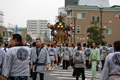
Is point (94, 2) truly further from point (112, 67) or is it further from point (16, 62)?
point (112, 67)

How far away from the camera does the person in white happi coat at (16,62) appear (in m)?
7.43

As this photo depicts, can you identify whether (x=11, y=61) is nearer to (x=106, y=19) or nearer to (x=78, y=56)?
(x=78, y=56)

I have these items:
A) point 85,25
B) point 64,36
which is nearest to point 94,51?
point 64,36

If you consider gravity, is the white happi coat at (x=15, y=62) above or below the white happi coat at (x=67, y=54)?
above

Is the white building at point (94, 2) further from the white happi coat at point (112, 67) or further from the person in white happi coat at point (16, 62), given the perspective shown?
Result: the white happi coat at point (112, 67)

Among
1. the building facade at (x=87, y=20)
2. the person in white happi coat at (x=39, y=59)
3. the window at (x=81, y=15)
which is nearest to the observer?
the person in white happi coat at (x=39, y=59)

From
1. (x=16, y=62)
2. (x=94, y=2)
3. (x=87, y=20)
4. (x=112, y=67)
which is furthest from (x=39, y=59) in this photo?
(x=94, y=2)

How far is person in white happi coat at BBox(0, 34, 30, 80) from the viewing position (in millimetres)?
7430

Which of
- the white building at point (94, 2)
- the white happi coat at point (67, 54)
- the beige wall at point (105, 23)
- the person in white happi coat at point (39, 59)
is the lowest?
the white happi coat at point (67, 54)

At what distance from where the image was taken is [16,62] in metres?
7.58

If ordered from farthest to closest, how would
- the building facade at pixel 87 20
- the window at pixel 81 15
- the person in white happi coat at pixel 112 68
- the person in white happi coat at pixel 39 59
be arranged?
the window at pixel 81 15 < the building facade at pixel 87 20 < the person in white happi coat at pixel 39 59 < the person in white happi coat at pixel 112 68

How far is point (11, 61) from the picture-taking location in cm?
750

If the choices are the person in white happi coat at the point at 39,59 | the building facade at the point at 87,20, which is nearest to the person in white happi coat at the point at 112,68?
the person in white happi coat at the point at 39,59

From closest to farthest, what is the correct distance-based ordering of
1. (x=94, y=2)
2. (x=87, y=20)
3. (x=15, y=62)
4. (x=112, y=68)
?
(x=112, y=68), (x=15, y=62), (x=87, y=20), (x=94, y=2)
